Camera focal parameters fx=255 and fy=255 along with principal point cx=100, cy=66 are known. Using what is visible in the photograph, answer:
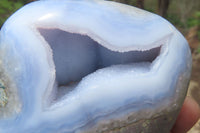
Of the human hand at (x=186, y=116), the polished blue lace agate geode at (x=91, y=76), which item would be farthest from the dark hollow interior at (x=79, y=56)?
the human hand at (x=186, y=116)

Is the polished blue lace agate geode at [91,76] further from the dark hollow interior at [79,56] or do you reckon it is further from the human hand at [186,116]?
the human hand at [186,116]

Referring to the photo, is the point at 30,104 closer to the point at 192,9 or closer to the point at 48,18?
the point at 48,18

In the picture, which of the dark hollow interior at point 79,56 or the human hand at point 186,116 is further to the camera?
the human hand at point 186,116

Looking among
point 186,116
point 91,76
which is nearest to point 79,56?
point 91,76

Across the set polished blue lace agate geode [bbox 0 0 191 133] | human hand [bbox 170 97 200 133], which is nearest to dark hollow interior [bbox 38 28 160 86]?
polished blue lace agate geode [bbox 0 0 191 133]

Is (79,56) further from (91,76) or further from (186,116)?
(186,116)

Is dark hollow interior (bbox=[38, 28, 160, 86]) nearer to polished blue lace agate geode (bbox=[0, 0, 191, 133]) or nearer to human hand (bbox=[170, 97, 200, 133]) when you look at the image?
polished blue lace agate geode (bbox=[0, 0, 191, 133])
